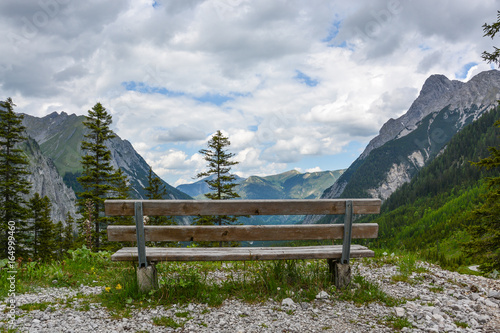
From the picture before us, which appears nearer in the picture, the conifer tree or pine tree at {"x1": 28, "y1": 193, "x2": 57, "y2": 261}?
the conifer tree

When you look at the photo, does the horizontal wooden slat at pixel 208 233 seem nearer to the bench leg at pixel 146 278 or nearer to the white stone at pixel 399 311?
the bench leg at pixel 146 278

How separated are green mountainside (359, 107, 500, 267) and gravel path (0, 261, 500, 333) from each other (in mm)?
103123

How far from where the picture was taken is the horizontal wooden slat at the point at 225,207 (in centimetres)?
520

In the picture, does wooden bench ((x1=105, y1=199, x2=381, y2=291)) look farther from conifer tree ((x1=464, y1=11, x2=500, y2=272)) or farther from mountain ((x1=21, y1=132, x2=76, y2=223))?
mountain ((x1=21, y1=132, x2=76, y2=223))

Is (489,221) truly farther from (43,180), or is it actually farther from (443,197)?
(43,180)

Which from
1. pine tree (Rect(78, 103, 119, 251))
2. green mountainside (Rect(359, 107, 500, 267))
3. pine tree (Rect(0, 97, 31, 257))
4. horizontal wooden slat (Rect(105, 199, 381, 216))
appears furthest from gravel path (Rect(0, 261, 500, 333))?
green mountainside (Rect(359, 107, 500, 267))

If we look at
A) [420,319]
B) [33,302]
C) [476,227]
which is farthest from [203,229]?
[476,227]

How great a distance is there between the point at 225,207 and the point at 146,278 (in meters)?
1.84

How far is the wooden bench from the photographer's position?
5.23 m

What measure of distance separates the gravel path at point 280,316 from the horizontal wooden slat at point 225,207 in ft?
4.95

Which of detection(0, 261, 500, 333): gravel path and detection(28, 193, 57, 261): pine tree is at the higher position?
detection(0, 261, 500, 333): gravel path

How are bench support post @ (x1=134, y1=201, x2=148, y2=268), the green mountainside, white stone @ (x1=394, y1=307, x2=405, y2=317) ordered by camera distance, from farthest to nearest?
the green mountainside < bench support post @ (x1=134, y1=201, x2=148, y2=268) < white stone @ (x1=394, y1=307, x2=405, y2=317)

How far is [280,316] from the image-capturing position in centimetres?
486

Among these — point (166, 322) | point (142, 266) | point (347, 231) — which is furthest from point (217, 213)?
point (347, 231)
